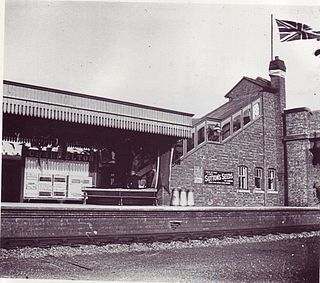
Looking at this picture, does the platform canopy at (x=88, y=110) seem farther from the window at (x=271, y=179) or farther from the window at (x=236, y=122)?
the window at (x=271, y=179)

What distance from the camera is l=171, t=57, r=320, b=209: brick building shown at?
4.51m

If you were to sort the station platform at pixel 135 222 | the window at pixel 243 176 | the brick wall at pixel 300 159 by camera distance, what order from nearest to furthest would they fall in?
the station platform at pixel 135 222, the brick wall at pixel 300 159, the window at pixel 243 176

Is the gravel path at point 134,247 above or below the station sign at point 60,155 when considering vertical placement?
below

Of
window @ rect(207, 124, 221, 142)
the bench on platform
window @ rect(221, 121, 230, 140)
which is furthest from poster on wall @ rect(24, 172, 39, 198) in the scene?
window @ rect(221, 121, 230, 140)

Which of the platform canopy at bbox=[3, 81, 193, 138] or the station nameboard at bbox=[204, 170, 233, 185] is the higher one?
the platform canopy at bbox=[3, 81, 193, 138]

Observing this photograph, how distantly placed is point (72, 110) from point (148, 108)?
25.5 inches

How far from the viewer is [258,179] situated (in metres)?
4.53

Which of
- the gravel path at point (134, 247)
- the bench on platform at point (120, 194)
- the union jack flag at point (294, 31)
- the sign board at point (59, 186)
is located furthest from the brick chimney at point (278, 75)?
the sign board at point (59, 186)

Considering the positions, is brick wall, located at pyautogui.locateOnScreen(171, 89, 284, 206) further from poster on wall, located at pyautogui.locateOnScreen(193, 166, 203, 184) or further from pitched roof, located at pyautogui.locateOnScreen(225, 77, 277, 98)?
pitched roof, located at pyautogui.locateOnScreen(225, 77, 277, 98)

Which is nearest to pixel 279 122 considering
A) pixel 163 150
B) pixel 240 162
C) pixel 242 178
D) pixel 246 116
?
pixel 246 116

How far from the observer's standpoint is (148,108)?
473 cm

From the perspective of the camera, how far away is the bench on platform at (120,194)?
4664 millimetres

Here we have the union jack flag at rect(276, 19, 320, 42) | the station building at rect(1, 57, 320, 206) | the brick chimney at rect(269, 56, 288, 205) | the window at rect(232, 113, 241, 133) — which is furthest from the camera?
the window at rect(232, 113, 241, 133)

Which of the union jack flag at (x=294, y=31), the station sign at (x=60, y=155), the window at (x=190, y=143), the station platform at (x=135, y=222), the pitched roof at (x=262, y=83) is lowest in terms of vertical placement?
the station platform at (x=135, y=222)
